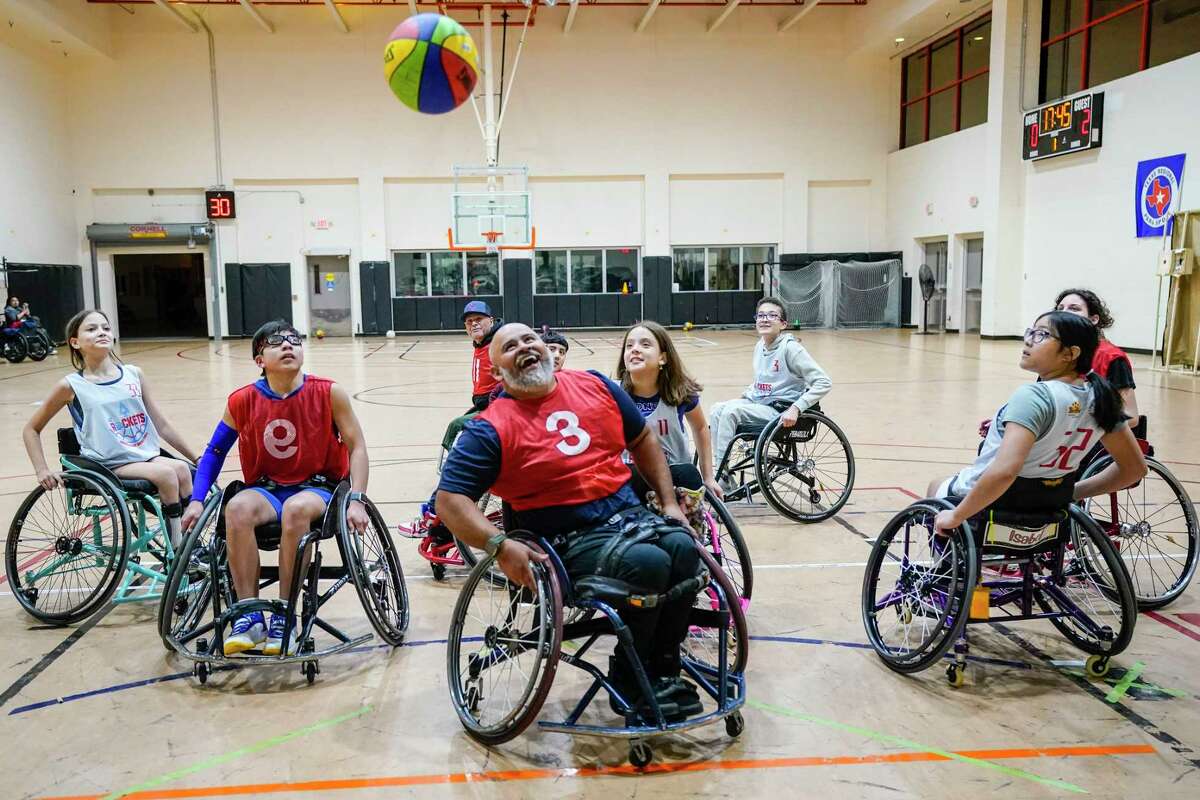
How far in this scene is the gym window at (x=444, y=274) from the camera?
75.5 feet

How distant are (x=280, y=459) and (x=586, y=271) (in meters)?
20.5

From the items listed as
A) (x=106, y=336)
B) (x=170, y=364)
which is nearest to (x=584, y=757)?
(x=106, y=336)

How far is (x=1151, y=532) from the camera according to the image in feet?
14.7

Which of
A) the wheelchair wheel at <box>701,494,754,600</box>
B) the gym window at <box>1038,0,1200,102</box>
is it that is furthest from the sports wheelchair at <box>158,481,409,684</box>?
the gym window at <box>1038,0,1200,102</box>

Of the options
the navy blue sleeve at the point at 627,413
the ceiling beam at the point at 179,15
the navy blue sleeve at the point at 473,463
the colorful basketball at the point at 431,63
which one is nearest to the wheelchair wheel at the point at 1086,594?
the navy blue sleeve at the point at 627,413

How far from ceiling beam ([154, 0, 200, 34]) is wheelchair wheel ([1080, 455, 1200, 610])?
66.1 feet

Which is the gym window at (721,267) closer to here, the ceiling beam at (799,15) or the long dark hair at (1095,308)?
the ceiling beam at (799,15)

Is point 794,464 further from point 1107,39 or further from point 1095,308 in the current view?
point 1107,39

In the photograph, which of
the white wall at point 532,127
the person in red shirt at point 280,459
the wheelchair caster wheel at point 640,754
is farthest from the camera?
the white wall at point 532,127

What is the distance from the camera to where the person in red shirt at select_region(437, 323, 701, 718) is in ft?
8.49

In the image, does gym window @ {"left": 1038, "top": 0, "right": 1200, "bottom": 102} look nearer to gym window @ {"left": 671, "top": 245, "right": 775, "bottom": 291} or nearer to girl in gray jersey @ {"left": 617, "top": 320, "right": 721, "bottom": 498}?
gym window @ {"left": 671, "top": 245, "right": 775, "bottom": 291}

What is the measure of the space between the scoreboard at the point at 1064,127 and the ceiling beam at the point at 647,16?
8053 mm

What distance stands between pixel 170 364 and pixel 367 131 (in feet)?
28.6

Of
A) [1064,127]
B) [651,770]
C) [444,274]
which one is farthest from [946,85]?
[651,770]
